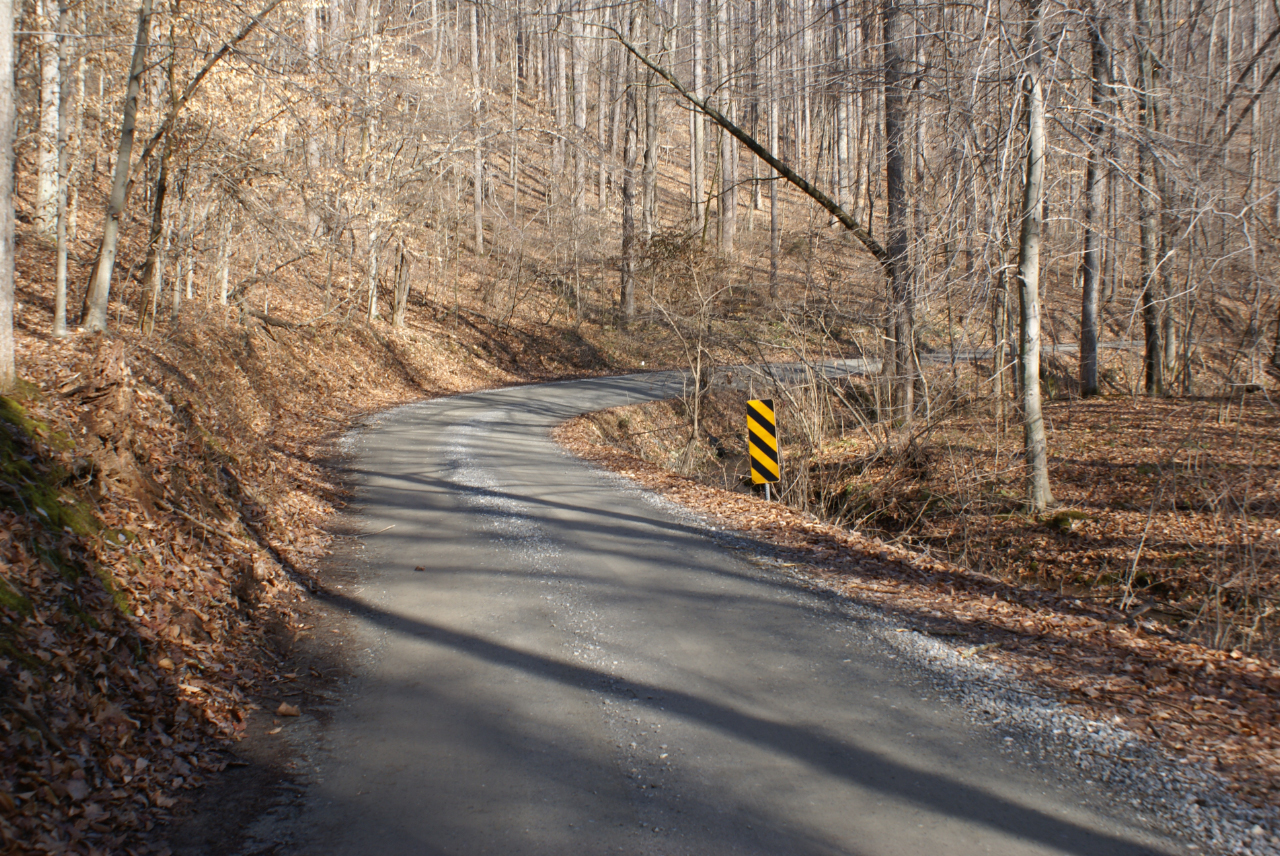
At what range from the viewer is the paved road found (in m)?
3.55

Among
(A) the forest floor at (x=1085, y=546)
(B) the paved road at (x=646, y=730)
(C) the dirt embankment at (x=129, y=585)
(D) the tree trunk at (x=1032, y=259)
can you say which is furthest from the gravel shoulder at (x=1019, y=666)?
(C) the dirt embankment at (x=129, y=585)

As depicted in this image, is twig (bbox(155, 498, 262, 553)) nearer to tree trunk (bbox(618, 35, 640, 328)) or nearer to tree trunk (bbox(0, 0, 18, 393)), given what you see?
tree trunk (bbox(0, 0, 18, 393))

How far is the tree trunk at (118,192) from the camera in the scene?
1161 centimetres

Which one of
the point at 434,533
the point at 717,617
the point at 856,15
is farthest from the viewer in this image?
the point at 856,15

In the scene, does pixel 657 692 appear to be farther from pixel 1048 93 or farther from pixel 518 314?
pixel 518 314

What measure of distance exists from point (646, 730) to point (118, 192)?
39.1 feet

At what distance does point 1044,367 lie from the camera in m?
23.6

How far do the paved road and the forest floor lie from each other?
0.96 m

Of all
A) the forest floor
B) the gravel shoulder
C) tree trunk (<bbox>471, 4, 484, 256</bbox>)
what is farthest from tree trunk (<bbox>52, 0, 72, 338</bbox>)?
tree trunk (<bbox>471, 4, 484, 256</bbox>)

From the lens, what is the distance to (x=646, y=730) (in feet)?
14.8

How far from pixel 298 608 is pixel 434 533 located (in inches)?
88.5

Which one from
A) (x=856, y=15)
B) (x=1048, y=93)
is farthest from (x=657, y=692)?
(x=856, y=15)

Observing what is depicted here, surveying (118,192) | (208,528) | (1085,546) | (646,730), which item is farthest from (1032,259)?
(118,192)

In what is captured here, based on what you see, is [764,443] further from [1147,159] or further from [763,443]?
[1147,159]
